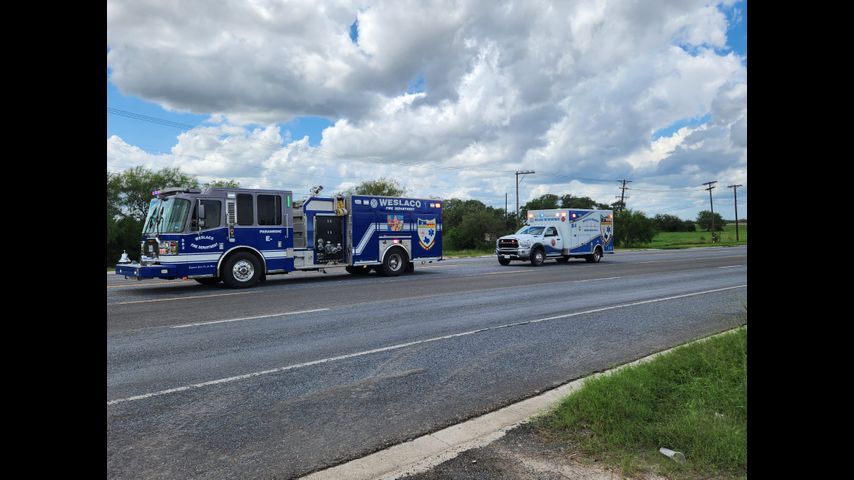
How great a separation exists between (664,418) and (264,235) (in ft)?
41.4

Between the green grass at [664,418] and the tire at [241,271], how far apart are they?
1154cm

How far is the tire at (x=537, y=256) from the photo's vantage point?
23.9 m

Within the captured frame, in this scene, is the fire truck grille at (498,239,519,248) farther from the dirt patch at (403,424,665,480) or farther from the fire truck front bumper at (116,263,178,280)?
the dirt patch at (403,424,665,480)

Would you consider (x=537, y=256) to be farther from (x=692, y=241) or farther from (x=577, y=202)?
(x=577, y=202)

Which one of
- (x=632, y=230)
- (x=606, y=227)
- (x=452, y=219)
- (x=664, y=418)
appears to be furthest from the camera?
(x=452, y=219)

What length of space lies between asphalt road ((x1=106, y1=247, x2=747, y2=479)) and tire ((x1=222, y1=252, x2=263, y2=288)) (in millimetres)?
973

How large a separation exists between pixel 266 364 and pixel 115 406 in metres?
1.69

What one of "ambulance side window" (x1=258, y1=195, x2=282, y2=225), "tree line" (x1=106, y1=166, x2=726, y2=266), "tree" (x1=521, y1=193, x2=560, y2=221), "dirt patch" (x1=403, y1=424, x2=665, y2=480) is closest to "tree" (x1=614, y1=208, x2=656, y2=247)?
"tree line" (x1=106, y1=166, x2=726, y2=266)

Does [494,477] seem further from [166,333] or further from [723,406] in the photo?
[166,333]

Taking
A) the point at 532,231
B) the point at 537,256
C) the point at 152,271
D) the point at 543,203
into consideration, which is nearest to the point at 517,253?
the point at 537,256

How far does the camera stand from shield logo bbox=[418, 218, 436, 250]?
19.1 meters

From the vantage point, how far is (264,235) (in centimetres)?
1483

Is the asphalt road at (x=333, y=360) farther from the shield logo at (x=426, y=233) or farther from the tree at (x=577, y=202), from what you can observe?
the tree at (x=577, y=202)
